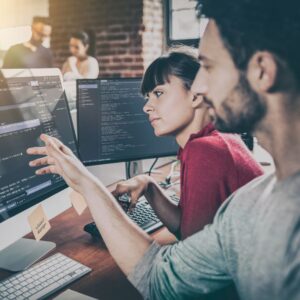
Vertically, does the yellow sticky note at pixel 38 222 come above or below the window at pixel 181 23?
below

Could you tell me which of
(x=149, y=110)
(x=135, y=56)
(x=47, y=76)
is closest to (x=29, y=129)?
(x=47, y=76)

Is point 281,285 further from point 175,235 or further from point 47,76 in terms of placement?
point 47,76

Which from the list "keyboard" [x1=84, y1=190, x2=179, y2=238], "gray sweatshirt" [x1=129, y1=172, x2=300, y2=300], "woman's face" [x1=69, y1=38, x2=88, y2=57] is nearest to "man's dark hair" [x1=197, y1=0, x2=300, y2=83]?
"gray sweatshirt" [x1=129, y1=172, x2=300, y2=300]

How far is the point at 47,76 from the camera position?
128 cm

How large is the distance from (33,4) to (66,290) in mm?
5043

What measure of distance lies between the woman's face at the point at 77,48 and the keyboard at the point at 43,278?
3860mm

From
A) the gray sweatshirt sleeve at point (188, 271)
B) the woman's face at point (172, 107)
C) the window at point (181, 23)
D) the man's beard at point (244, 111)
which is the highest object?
the window at point (181, 23)

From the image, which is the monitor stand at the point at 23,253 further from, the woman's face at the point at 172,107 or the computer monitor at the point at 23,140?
the woman's face at the point at 172,107

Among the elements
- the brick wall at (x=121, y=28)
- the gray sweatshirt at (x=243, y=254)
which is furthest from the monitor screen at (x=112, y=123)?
the brick wall at (x=121, y=28)

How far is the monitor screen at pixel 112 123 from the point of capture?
1.58m

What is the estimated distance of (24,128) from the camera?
1.14 meters

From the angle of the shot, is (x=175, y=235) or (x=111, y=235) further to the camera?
(x=175, y=235)

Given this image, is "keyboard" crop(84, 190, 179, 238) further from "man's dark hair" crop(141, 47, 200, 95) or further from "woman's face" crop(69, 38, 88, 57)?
"woman's face" crop(69, 38, 88, 57)

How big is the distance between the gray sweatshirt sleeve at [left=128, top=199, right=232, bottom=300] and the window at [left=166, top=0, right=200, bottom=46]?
12.7 feet
